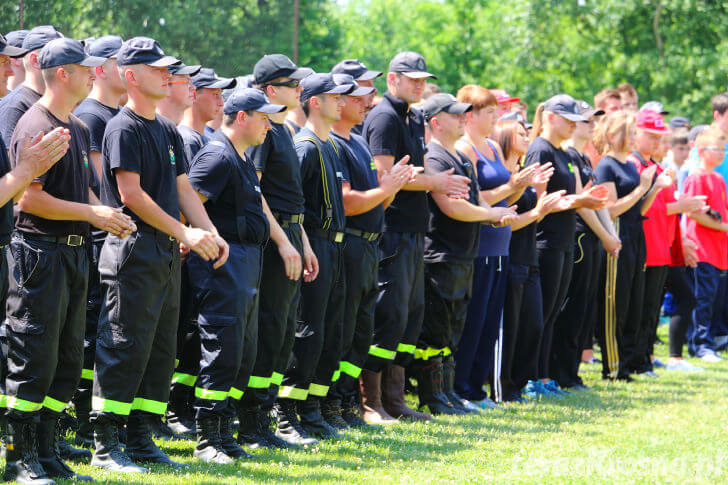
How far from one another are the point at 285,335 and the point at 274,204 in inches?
34.8

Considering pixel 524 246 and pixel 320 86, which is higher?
pixel 320 86

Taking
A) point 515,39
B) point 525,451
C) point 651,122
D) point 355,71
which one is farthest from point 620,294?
point 515,39

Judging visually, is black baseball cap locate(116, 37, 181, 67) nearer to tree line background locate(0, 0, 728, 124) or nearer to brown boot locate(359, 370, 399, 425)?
brown boot locate(359, 370, 399, 425)

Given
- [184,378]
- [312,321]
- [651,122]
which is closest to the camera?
[184,378]

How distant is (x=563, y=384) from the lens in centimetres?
1119

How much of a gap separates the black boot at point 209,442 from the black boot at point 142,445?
23cm

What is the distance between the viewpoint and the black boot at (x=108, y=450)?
6184 millimetres

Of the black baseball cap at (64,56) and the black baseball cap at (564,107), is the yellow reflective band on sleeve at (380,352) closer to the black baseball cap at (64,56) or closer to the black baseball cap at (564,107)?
the black baseball cap at (564,107)

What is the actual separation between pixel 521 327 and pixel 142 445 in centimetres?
479

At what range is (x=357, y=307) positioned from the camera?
26.3 feet

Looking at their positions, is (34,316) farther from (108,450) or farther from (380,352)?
(380,352)

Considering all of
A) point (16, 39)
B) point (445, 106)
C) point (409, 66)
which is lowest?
point (445, 106)

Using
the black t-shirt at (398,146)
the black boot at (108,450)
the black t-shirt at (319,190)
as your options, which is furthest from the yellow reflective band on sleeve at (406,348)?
the black boot at (108,450)

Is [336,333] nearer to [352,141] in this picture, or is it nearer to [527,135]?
[352,141]
